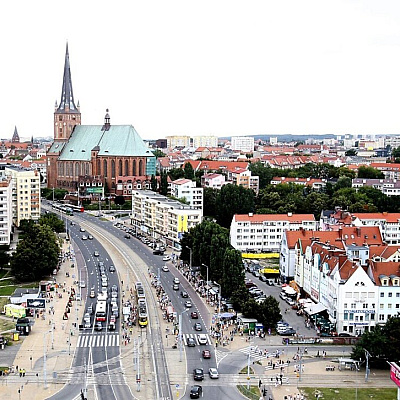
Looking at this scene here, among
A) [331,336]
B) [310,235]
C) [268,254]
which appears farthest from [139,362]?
[268,254]

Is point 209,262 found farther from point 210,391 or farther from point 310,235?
point 210,391

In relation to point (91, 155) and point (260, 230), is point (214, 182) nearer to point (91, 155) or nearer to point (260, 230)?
point (91, 155)

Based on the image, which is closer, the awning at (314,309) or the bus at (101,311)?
the bus at (101,311)

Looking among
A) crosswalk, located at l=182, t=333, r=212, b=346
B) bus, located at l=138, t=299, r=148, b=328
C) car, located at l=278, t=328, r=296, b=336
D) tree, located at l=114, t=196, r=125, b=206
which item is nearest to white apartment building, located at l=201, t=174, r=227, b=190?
tree, located at l=114, t=196, r=125, b=206

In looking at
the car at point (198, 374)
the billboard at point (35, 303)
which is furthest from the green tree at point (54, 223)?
the car at point (198, 374)

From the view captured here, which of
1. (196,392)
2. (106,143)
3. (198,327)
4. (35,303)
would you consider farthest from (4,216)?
(106,143)

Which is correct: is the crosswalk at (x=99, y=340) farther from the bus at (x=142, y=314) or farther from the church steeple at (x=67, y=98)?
the church steeple at (x=67, y=98)
